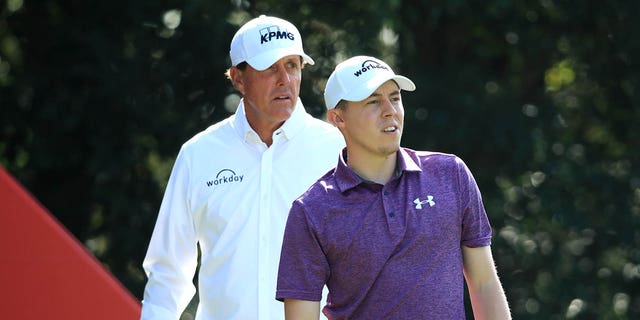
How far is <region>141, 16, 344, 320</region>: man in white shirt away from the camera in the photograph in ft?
14.9

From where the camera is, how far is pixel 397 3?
8977 mm

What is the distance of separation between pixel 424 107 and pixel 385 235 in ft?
20.4

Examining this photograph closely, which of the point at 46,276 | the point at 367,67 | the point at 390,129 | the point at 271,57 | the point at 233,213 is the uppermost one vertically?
the point at 367,67

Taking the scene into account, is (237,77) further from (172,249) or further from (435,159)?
(435,159)

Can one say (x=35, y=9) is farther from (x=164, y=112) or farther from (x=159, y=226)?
(x=159, y=226)

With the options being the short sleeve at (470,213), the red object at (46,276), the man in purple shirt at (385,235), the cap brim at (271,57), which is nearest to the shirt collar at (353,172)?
the man in purple shirt at (385,235)

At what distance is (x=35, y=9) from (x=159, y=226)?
543 centimetres

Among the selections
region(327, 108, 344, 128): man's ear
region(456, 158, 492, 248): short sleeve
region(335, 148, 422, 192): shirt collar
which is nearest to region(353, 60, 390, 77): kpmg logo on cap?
region(327, 108, 344, 128): man's ear

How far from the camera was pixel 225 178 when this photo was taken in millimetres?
4656

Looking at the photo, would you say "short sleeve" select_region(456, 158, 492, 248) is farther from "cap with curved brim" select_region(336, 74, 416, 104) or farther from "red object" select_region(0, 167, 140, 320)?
"red object" select_region(0, 167, 140, 320)

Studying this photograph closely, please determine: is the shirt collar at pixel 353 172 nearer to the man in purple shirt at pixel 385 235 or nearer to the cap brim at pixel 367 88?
the man in purple shirt at pixel 385 235

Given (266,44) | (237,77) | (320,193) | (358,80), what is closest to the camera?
(320,193)

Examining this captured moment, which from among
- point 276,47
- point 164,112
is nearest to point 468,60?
point 164,112

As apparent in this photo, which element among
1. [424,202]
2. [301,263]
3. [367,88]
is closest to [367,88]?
[367,88]
